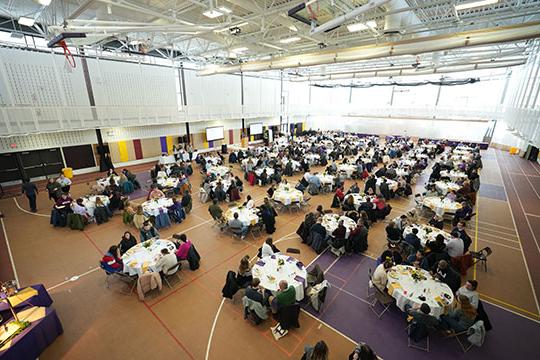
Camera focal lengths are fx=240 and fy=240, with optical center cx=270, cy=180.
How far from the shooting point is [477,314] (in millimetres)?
5754

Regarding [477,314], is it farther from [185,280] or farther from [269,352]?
[185,280]

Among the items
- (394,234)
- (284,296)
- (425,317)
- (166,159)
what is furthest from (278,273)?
(166,159)

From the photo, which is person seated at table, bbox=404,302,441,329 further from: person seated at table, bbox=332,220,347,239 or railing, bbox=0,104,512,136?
railing, bbox=0,104,512,136

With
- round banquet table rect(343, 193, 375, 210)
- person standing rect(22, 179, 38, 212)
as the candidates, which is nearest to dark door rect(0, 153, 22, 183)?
person standing rect(22, 179, 38, 212)

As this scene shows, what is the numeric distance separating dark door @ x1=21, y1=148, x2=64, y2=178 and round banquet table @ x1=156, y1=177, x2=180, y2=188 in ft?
31.4

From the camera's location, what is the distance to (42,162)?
56.6ft

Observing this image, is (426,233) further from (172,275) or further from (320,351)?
(172,275)

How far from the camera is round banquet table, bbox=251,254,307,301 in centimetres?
634

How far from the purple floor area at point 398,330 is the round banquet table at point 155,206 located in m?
7.68

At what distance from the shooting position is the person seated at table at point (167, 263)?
23.4ft

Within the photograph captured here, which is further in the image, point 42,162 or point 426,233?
point 42,162

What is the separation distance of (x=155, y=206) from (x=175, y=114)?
13528 mm

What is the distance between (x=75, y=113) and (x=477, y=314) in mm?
22074

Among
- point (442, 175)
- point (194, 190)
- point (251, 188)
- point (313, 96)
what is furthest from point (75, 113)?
point (313, 96)
